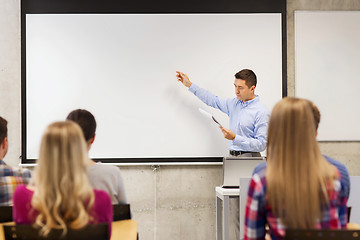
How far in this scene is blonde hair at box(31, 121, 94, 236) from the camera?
1.70 meters

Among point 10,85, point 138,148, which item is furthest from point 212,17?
point 10,85

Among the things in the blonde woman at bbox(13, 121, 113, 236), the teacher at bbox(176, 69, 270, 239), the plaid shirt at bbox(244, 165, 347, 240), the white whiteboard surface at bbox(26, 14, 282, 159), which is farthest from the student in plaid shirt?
the white whiteboard surface at bbox(26, 14, 282, 159)

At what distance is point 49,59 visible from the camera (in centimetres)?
476

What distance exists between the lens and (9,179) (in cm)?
240

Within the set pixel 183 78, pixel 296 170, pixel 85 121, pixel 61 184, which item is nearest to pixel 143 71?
pixel 183 78

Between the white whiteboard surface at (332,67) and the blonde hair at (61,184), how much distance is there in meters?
3.60

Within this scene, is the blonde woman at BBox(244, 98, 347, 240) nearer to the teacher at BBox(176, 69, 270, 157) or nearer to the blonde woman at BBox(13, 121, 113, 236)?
the blonde woman at BBox(13, 121, 113, 236)

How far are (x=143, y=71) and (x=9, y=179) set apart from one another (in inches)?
102

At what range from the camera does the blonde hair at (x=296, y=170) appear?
5.42ft

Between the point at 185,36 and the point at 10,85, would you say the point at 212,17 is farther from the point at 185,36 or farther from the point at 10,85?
the point at 10,85

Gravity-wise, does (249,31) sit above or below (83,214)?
above

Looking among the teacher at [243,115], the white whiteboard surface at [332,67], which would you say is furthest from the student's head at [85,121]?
the white whiteboard surface at [332,67]

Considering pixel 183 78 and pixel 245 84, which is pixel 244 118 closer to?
pixel 245 84

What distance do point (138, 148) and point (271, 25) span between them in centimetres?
195
